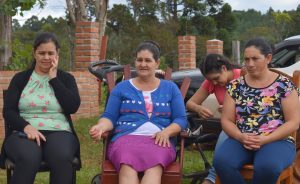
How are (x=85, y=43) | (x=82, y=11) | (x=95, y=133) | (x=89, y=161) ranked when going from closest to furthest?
(x=95, y=133), (x=89, y=161), (x=85, y=43), (x=82, y=11)

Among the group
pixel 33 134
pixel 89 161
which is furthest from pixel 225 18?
pixel 33 134

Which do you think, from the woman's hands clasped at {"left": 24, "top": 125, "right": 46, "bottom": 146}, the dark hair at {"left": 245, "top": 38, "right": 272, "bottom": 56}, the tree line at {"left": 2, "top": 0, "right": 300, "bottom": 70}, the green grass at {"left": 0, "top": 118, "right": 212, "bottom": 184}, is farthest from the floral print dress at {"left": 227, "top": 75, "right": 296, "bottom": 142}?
the tree line at {"left": 2, "top": 0, "right": 300, "bottom": 70}

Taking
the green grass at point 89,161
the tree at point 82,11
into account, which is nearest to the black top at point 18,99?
A: the green grass at point 89,161

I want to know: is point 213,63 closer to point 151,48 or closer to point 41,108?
point 151,48

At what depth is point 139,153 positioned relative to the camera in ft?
13.0

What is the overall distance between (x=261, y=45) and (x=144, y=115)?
1011 millimetres

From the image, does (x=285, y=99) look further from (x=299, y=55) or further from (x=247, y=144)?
(x=299, y=55)

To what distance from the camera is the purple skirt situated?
3.90 m

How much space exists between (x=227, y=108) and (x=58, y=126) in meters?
1.30

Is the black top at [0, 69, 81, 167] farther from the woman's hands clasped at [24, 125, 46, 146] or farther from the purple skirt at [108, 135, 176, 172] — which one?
the purple skirt at [108, 135, 176, 172]

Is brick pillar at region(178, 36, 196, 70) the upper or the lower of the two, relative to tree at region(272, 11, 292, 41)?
lower

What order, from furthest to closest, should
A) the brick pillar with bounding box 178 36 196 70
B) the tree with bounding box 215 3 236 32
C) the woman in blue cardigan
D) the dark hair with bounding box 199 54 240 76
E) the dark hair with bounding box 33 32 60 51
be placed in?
the tree with bounding box 215 3 236 32 < the brick pillar with bounding box 178 36 196 70 < the dark hair with bounding box 199 54 240 76 < the dark hair with bounding box 33 32 60 51 < the woman in blue cardigan

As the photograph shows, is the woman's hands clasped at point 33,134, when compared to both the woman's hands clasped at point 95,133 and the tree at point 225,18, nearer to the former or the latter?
the woman's hands clasped at point 95,133

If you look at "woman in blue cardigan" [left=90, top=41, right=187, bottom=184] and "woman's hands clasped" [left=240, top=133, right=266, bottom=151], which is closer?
"woman's hands clasped" [left=240, top=133, right=266, bottom=151]
